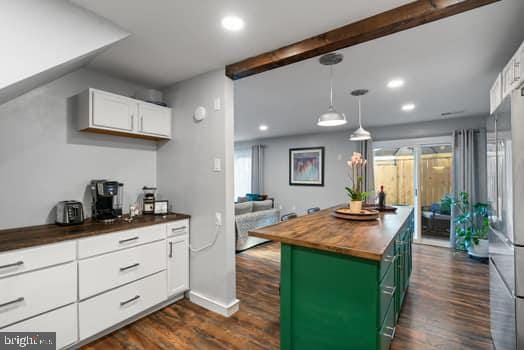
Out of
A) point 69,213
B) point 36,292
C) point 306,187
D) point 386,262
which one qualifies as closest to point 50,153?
point 69,213

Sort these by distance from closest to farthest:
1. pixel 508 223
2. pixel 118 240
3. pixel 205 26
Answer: pixel 508 223 → pixel 205 26 → pixel 118 240

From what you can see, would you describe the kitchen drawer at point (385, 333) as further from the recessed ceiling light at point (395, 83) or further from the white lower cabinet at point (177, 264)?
the recessed ceiling light at point (395, 83)

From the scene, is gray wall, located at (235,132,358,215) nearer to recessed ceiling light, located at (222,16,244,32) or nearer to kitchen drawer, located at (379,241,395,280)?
kitchen drawer, located at (379,241,395,280)

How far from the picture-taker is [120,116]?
2402 mm

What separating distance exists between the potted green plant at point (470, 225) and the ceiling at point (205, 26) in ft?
13.9

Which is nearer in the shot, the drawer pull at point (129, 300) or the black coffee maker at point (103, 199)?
the drawer pull at point (129, 300)

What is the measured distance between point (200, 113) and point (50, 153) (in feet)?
4.63

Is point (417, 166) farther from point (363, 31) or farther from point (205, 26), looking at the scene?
point (205, 26)

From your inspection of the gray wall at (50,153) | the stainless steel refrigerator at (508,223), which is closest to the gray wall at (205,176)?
the gray wall at (50,153)

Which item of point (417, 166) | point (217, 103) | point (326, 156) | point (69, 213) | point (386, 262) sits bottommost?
point (386, 262)

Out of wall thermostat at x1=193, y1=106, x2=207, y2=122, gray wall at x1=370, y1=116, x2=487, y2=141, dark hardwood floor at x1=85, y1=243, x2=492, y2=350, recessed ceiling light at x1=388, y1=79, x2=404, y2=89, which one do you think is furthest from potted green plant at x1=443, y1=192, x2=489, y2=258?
wall thermostat at x1=193, y1=106, x2=207, y2=122

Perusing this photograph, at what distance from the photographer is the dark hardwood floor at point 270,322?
198cm

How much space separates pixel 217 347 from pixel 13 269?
149 cm

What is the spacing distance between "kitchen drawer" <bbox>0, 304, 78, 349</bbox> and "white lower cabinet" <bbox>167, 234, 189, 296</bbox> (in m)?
0.80
